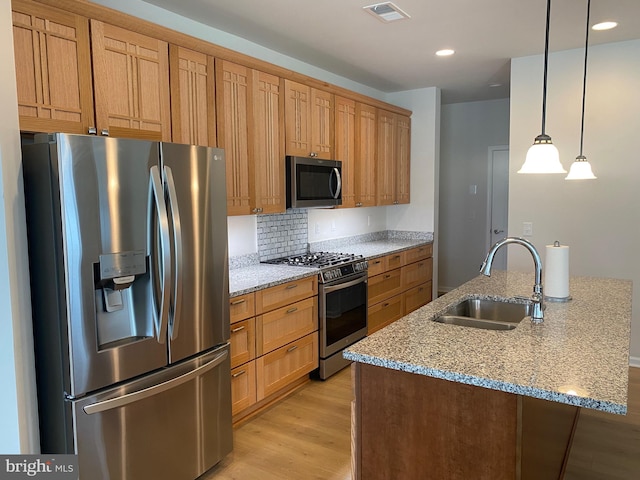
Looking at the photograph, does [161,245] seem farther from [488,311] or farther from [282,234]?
[282,234]

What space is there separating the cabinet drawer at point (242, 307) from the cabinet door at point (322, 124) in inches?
63.3

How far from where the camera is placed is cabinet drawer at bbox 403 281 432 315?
5068 millimetres

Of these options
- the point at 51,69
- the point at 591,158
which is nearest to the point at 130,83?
the point at 51,69

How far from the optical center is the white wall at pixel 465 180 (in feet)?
20.7

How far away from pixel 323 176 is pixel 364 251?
0.99 m

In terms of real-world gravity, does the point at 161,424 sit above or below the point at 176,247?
below

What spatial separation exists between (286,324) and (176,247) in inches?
52.5

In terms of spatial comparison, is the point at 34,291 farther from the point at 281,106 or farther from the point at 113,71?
the point at 281,106

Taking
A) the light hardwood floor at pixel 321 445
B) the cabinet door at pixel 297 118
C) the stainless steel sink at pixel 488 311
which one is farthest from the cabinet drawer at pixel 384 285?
the stainless steel sink at pixel 488 311

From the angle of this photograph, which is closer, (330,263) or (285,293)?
(285,293)

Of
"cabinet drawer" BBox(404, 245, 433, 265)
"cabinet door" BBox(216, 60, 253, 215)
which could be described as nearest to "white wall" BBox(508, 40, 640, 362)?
"cabinet drawer" BBox(404, 245, 433, 265)

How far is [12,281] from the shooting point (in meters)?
1.78

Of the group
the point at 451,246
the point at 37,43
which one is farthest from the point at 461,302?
the point at 451,246

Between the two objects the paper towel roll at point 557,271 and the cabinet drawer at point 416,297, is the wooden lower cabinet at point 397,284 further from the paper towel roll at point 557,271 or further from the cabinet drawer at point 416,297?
the paper towel roll at point 557,271
